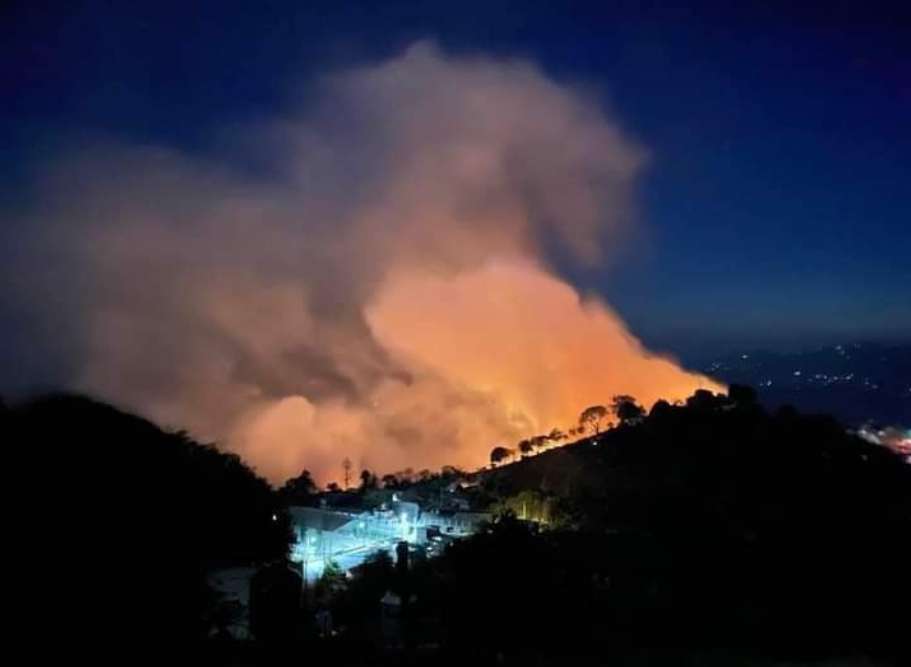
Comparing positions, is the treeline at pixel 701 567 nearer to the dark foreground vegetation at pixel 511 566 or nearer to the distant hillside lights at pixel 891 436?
the dark foreground vegetation at pixel 511 566

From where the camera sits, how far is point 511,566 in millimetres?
10617

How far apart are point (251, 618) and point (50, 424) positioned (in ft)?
17.5

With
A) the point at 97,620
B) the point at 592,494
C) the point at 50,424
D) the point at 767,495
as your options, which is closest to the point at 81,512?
the point at 97,620

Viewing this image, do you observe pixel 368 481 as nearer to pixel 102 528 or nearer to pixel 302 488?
pixel 302 488

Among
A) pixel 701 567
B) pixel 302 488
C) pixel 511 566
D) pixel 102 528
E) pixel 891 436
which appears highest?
pixel 891 436

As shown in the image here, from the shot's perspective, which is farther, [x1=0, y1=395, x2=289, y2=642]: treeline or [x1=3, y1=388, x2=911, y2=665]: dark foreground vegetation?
[x1=3, y1=388, x2=911, y2=665]: dark foreground vegetation

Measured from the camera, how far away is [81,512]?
6.55m

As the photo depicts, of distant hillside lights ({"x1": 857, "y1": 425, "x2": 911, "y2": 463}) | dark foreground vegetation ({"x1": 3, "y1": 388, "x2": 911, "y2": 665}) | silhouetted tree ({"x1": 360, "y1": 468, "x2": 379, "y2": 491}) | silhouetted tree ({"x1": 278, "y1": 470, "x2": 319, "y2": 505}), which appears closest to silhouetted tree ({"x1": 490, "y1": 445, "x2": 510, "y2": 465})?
silhouetted tree ({"x1": 360, "y1": 468, "x2": 379, "y2": 491})

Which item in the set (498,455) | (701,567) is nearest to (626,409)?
(498,455)

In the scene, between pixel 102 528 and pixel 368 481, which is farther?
pixel 368 481

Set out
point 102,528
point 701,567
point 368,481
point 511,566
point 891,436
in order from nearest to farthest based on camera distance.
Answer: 1. point 102,528
2. point 511,566
3. point 701,567
4. point 891,436
5. point 368,481

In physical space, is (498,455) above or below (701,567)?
above

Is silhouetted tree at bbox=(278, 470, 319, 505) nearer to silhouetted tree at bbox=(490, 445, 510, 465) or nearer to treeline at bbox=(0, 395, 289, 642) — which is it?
silhouetted tree at bbox=(490, 445, 510, 465)

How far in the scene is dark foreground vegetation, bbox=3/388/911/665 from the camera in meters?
6.67
